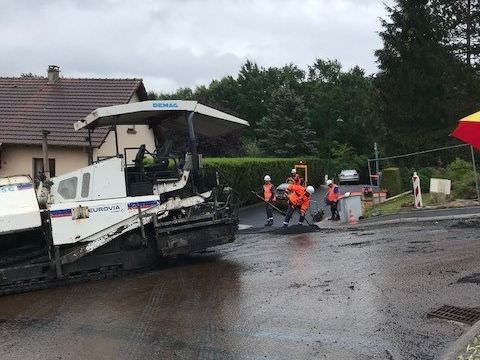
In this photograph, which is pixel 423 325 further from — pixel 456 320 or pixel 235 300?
pixel 235 300

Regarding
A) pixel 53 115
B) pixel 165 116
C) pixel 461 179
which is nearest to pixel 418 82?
pixel 461 179

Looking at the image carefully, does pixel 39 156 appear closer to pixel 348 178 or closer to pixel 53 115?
pixel 53 115

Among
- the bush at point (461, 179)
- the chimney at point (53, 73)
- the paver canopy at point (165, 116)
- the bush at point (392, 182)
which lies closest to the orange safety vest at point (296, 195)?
the paver canopy at point (165, 116)

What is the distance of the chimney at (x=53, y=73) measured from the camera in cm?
2428

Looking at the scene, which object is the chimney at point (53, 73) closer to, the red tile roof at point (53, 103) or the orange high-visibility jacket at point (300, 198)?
the red tile roof at point (53, 103)

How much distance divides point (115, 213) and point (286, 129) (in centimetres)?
4576

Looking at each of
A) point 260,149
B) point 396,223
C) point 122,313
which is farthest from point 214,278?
point 260,149

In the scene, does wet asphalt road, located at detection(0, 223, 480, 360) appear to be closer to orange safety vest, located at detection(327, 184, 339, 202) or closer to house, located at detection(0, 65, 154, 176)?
orange safety vest, located at detection(327, 184, 339, 202)

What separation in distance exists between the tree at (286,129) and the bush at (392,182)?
31.3 m

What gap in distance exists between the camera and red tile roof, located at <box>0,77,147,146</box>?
A: 67.5 ft

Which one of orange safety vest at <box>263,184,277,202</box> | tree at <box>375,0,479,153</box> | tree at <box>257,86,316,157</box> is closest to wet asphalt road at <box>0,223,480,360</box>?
orange safety vest at <box>263,184,277,202</box>

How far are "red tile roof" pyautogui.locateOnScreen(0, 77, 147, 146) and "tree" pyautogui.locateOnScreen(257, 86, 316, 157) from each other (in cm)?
2953

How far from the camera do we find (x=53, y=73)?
24359 millimetres

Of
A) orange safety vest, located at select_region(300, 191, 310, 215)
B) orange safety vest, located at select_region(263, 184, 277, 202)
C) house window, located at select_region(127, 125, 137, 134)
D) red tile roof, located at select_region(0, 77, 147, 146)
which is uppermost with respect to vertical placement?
red tile roof, located at select_region(0, 77, 147, 146)
